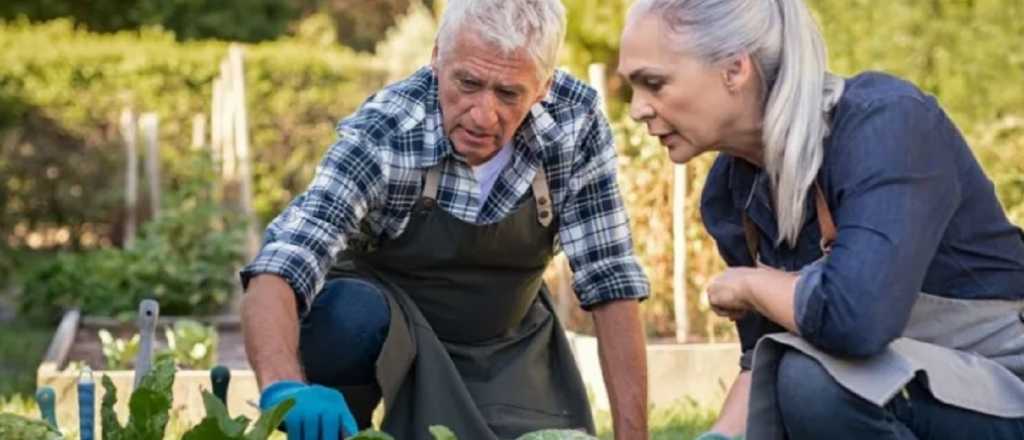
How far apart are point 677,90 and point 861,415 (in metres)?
0.59

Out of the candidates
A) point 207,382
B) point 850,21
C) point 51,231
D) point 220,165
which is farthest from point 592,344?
point 51,231

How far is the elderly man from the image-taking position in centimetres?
386

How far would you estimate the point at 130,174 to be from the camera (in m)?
13.2

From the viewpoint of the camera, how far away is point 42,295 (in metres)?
9.76

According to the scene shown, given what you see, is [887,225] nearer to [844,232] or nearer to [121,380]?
[844,232]

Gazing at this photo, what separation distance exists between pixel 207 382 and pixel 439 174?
1894 millimetres

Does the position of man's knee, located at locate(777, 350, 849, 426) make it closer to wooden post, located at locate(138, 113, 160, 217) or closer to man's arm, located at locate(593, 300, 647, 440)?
man's arm, located at locate(593, 300, 647, 440)

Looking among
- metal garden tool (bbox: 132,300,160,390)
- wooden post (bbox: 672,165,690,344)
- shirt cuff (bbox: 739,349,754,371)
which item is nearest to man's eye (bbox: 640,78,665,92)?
shirt cuff (bbox: 739,349,754,371)

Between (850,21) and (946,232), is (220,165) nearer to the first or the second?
(850,21)

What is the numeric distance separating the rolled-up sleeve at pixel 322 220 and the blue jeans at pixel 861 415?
100 centimetres

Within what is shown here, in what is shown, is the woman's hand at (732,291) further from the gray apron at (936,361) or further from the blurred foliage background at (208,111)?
the blurred foliage background at (208,111)

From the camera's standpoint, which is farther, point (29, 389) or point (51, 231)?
point (51, 231)

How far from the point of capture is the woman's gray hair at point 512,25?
3.81 meters

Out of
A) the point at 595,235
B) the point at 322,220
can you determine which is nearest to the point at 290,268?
the point at 322,220
